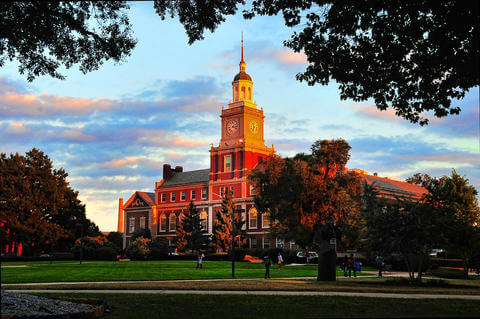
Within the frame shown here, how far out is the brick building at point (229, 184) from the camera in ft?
284

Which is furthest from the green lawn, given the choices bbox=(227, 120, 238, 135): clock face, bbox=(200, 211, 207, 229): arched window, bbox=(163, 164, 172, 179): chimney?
bbox=(163, 164, 172, 179): chimney

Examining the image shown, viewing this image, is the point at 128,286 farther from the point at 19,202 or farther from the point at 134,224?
the point at 134,224

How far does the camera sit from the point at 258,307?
584 inches

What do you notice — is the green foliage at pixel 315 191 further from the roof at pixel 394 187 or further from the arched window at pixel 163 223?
the arched window at pixel 163 223

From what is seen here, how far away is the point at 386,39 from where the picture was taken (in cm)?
1505

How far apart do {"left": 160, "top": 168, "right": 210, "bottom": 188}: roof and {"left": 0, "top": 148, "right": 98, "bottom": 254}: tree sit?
25.1 meters

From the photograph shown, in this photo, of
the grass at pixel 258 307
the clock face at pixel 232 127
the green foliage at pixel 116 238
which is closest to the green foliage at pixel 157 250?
the clock face at pixel 232 127

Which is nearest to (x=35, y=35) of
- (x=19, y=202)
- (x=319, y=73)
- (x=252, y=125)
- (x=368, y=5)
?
(x=319, y=73)

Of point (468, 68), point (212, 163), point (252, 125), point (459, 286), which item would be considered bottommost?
point (459, 286)

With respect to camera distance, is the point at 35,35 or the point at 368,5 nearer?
the point at 368,5

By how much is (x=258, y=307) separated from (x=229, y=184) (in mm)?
74951

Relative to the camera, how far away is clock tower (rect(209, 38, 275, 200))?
8801 cm

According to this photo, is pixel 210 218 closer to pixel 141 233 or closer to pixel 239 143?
pixel 141 233

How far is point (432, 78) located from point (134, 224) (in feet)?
305
